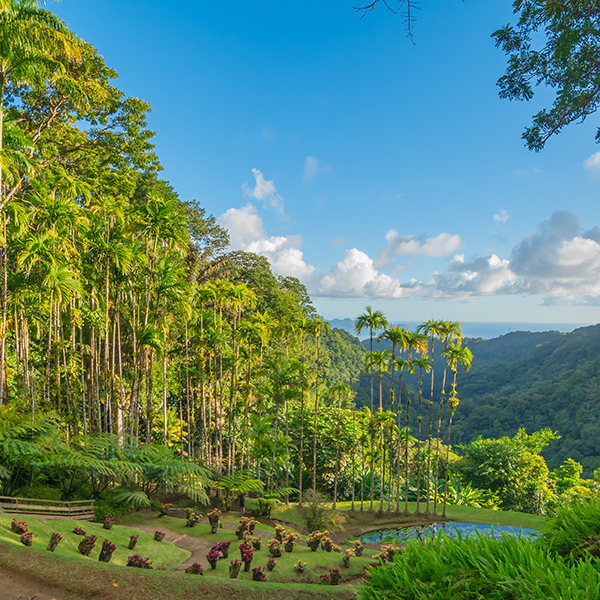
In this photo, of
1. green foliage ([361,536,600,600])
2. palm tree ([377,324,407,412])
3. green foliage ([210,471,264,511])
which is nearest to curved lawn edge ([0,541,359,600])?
green foliage ([361,536,600,600])

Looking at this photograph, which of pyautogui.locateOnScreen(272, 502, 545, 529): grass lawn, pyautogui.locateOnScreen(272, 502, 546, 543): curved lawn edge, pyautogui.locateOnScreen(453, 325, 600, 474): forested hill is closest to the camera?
pyautogui.locateOnScreen(272, 502, 546, 543): curved lawn edge

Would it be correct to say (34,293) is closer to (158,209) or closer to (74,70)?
(158,209)

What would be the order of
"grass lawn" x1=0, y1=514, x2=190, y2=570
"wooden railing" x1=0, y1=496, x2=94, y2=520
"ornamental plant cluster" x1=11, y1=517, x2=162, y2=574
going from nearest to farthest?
"ornamental plant cluster" x1=11, y1=517, x2=162, y2=574, "grass lawn" x1=0, y1=514, x2=190, y2=570, "wooden railing" x1=0, y1=496, x2=94, y2=520

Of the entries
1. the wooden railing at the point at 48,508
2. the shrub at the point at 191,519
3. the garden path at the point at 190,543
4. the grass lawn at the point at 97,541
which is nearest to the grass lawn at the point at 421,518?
the shrub at the point at 191,519

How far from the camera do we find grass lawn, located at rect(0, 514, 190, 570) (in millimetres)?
6004

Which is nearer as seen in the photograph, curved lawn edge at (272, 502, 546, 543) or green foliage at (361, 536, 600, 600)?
green foliage at (361, 536, 600, 600)

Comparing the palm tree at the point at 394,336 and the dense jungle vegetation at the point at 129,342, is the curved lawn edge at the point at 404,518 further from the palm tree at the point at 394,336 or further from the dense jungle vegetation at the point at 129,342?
the palm tree at the point at 394,336

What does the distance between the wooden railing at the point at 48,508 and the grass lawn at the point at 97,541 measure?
2.32ft

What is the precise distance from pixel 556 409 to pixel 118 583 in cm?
4960

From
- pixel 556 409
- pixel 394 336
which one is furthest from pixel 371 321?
pixel 556 409

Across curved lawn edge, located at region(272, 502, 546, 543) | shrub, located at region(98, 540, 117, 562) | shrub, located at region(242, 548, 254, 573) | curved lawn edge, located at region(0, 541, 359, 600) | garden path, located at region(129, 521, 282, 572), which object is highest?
curved lawn edge, located at region(0, 541, 359, 600)

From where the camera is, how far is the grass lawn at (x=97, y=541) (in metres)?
6.00

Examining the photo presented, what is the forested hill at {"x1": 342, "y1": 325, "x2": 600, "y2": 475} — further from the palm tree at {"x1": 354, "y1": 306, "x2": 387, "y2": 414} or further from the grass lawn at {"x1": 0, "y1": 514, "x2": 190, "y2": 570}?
the grass lawn at {"x1": 0, "y1": 514, "x2": 190, "y2": 570}

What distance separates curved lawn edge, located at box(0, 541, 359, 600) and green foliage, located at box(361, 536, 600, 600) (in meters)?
1.75
